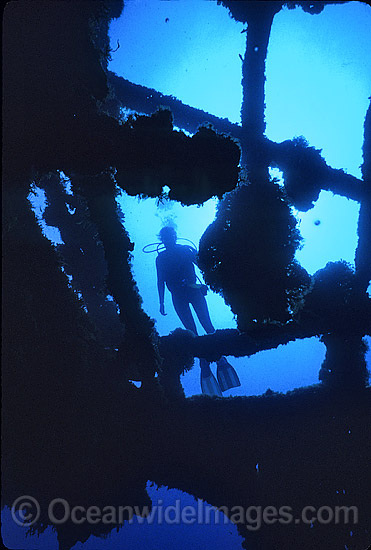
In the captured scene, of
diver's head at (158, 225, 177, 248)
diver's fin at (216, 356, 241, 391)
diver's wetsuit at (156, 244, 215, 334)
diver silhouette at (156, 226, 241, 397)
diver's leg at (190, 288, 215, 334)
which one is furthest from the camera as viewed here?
diver's head at (158, 225, 177, 248)

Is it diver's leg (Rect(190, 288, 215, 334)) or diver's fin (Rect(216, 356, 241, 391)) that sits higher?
diver's leg (Rect(190, 288, 215, 334))

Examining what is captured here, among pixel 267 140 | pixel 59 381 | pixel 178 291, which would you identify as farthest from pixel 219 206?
pixel 178 291

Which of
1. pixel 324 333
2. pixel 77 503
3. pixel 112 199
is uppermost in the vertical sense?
pixel 112 199

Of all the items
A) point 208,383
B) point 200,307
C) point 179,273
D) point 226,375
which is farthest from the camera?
point 179,273

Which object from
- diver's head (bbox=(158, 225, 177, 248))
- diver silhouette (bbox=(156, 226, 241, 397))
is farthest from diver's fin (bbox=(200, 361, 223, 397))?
diver's head (bbox=(158, 225, 177, 248))

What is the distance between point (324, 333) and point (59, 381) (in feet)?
10.7

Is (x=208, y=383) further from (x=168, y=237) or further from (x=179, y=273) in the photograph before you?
(x=168, y=237)

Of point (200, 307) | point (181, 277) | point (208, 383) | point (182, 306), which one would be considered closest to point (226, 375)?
point (208, 383)

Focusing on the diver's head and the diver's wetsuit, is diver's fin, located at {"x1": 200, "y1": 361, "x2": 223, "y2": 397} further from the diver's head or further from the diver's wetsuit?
the diver's head

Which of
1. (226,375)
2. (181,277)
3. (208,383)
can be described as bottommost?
(208,383)

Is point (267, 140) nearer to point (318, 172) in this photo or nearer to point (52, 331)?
point (318, 172)

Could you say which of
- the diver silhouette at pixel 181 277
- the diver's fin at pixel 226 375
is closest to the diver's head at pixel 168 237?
the diver silhouette at pixel 181 277

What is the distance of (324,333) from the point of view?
11.7ft

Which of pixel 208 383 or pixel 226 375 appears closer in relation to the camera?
pixel 226 375
